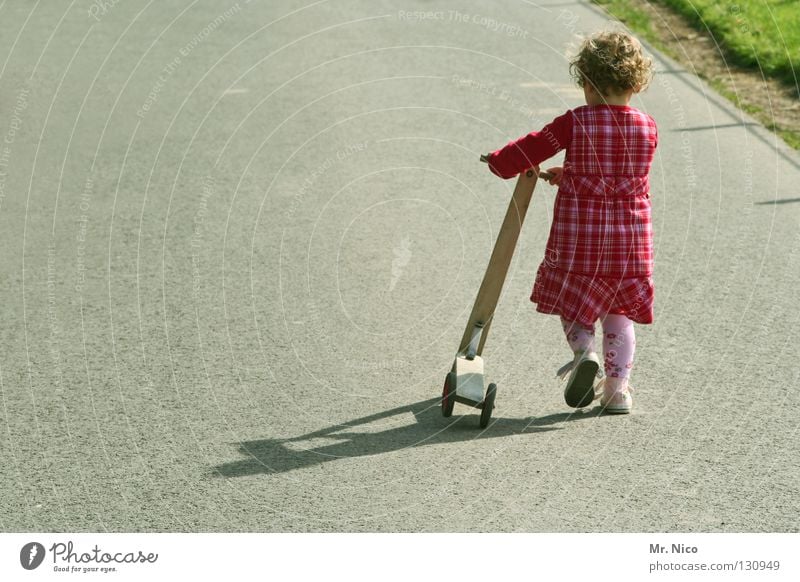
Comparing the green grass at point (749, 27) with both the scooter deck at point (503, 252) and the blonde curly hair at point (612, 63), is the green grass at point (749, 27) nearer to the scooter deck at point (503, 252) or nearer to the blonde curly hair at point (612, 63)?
the blonde curly hair at point (612, 63)

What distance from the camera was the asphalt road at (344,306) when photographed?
4617 millimetres

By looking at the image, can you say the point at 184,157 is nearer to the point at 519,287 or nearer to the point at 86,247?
the point at 86,247

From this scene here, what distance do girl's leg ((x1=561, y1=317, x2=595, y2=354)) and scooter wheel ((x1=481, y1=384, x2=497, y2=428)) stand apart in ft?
1.32

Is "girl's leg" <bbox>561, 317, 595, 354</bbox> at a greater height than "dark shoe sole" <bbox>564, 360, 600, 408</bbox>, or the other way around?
"girl's leg" <bbox>561, 317, 595, 354</bbox>

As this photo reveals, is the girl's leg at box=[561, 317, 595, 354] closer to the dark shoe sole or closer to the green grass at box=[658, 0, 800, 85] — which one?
the dark shoe sole

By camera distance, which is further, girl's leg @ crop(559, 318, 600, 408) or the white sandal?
the white sandal

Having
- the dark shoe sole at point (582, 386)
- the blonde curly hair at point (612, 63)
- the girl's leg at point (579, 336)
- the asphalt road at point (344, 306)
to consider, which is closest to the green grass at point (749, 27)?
the asphalt road at point (344, 306)

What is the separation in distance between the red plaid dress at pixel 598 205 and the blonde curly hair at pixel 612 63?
0.09m

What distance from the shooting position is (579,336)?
5.16 metres

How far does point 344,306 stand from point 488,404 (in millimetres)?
1696

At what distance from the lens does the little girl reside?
4965 mm

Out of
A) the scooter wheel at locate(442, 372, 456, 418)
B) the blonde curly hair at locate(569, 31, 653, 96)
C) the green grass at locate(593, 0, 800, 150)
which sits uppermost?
the green grass at locate(593, 0, 800, 150)

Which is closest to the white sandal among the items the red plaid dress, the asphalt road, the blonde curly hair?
the asphalt road

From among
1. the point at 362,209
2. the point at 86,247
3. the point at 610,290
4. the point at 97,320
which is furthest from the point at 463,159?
the point at 610,290
